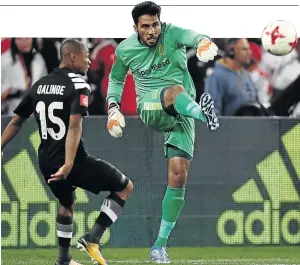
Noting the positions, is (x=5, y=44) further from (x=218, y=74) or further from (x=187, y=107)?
(x=187, y=107)

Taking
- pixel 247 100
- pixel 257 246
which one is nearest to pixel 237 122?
pixel 247 100

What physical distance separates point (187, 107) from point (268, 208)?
2705mm

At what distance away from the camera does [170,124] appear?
11.2 metres

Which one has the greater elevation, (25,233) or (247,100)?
(247,100)

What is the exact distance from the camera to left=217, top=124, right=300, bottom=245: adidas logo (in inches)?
500

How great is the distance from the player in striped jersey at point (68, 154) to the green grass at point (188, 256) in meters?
1.25

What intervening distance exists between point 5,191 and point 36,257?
979mm

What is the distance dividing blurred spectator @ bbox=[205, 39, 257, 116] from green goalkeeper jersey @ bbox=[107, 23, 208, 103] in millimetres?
1218

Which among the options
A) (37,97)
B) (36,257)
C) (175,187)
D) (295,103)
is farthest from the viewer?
(295,103)

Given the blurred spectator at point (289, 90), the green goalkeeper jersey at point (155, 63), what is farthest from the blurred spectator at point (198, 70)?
the green goalkeeper jersey at point (155, 63)

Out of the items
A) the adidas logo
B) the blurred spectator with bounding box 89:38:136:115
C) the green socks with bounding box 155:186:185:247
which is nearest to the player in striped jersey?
the green socks with bounding box 155:186:185:247

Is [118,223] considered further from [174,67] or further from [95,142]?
[174,67]

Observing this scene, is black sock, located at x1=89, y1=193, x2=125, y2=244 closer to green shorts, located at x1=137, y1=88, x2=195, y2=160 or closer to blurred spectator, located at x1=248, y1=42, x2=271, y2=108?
green shorts, located at x1=137, y1=88, x2=195, y2=160

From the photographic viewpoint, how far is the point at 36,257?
→ 12.0 metres
